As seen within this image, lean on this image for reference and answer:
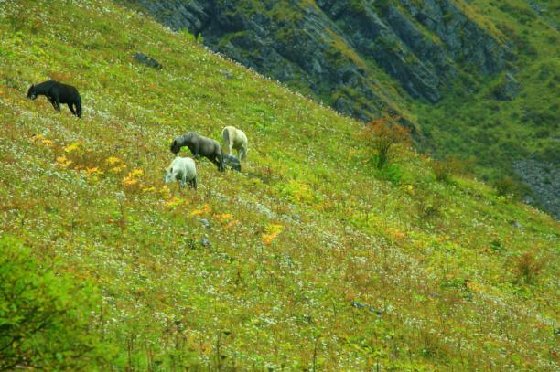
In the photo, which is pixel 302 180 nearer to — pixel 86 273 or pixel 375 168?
pixel 375 168

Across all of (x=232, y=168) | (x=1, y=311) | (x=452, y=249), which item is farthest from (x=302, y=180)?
(x=1, y=311)

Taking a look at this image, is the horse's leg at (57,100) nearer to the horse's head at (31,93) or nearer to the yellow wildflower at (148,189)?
the horse's head at (31,93)

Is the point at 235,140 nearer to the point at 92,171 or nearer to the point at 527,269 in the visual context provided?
the point at 92,171

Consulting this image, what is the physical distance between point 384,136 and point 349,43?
118 metres

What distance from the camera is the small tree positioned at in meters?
42.2

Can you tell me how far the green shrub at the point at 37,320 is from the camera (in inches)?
317

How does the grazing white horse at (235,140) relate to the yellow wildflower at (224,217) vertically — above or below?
below

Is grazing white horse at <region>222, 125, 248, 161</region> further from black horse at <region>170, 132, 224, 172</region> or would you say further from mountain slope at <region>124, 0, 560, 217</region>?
mountain slope at <region>124, 0, 560, 217</region>

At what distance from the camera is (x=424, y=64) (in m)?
160

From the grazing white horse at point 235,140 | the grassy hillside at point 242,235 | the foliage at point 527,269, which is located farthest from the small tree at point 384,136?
the foliage at point 527,269

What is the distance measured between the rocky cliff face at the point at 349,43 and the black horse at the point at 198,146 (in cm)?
10027

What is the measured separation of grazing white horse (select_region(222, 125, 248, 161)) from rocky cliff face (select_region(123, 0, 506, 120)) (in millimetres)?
96870

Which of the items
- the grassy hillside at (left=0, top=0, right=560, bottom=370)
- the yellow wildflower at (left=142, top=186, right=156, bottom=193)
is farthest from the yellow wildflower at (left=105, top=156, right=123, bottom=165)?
the yellow wildflower at (left=142, top=186, right=156, bottom=193)

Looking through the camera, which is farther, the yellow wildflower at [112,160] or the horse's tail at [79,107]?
the horse's tail at [79,107]
